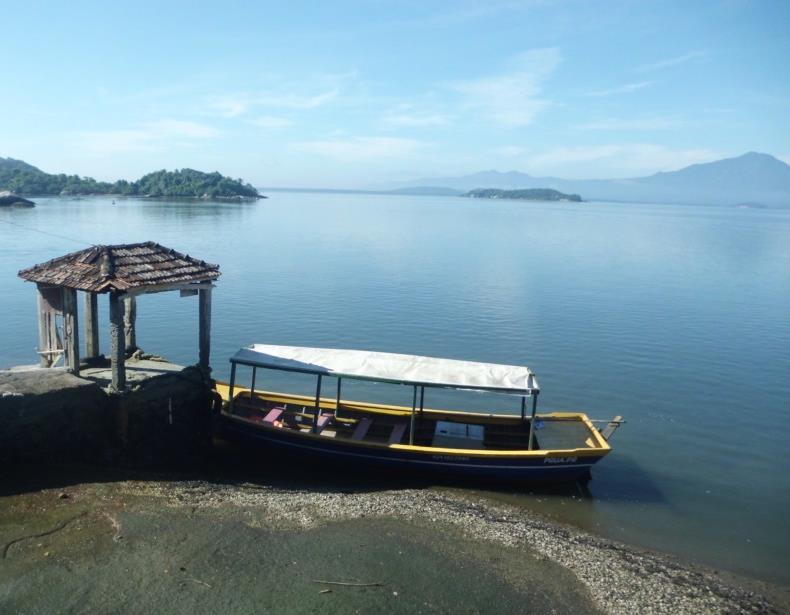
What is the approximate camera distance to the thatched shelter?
15.0 metres

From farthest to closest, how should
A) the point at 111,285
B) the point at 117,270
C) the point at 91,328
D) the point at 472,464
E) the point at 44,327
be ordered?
the point at 91,328
the point at 44,327
the point at 472,464
the point at 117,270
the point at 111,285

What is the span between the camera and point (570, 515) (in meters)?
15.9

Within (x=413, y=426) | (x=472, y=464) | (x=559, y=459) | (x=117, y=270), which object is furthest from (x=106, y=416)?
(x=559, y=459)

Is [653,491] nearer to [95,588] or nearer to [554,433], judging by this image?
[554,433]

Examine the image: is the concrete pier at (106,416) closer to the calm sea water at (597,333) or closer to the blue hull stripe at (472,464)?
the blue hull stripe at (472,464)

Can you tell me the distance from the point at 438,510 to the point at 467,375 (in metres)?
3.86

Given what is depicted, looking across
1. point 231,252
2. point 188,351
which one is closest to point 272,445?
point 188,351

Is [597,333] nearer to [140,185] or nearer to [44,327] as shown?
[44,327]

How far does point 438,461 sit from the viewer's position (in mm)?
16609

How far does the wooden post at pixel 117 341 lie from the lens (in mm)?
14914

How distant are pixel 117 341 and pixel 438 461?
28.2ft

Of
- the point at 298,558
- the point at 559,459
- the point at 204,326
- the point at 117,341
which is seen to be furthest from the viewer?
the point at 204,326

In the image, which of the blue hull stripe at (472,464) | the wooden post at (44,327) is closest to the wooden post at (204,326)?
the blue hull stripe at (472,464)

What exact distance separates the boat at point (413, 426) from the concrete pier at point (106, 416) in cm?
134
